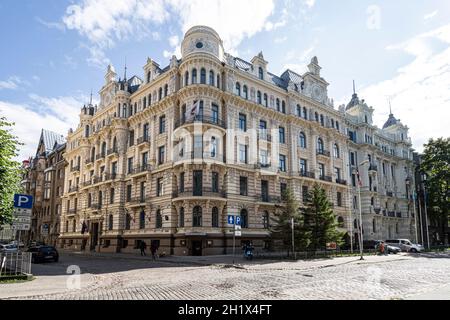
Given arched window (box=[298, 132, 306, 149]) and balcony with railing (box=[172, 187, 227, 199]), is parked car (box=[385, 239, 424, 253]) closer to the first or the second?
arched window (box=[298, 132, 306, 149])

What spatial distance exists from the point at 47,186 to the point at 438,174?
75301mm

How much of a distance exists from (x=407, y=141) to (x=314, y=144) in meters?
35.0

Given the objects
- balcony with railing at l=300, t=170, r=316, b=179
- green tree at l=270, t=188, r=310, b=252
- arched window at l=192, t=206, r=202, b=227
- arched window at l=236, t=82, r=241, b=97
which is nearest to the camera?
green tree at l=270, t=188, r=310, b=252

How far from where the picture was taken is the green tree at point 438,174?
5725 cm

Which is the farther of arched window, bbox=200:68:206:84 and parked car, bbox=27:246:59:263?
arched window, bbox=200:68:206:84

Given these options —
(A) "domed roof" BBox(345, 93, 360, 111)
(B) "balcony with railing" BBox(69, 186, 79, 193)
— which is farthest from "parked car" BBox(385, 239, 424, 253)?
(B) "balcony with railing" BBox(69, 186, 79, 193)

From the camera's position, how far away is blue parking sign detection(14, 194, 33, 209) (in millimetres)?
14717

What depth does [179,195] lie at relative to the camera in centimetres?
3528

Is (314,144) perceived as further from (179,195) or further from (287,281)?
(287,281)

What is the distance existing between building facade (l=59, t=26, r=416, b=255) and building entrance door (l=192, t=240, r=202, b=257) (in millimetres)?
100

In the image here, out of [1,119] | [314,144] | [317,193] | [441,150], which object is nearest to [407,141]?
[441,150]

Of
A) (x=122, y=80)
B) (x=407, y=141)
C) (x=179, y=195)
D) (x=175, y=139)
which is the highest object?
(x=122, y=80)
